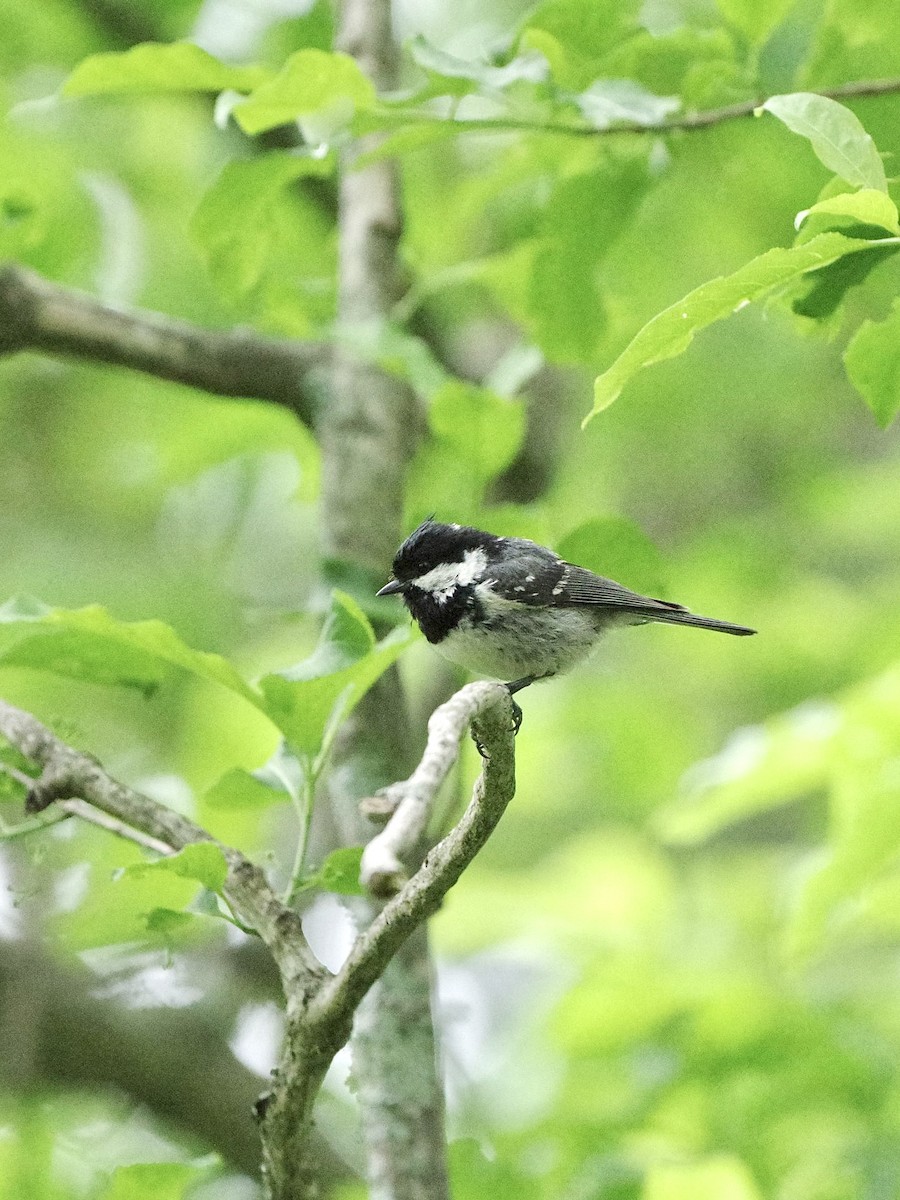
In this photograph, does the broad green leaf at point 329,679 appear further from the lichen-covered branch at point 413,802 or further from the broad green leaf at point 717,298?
the broad green leaf at point 717,298

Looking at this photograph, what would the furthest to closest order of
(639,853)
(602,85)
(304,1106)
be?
(639,853), (602,85), (304,1106)

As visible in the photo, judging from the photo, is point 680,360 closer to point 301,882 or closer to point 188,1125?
point 188,1125

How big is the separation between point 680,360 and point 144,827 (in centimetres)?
481

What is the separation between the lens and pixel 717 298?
1701 mm

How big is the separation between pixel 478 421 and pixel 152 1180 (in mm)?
1656

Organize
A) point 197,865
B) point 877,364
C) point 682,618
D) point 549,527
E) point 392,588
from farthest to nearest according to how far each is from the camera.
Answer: point 682,618, point 392,588, point 549,527, point 877,364, point 197,865

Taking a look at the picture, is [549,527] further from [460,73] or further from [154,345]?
[154,345]

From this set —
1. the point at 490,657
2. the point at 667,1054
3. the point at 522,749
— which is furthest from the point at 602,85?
the point at 522,749

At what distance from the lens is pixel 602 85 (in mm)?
2703

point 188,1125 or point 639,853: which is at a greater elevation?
point 639,853

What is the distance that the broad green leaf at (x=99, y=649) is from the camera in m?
2.14

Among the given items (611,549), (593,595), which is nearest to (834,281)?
(611,549)

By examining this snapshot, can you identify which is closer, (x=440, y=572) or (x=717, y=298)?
(x=717, y=298)

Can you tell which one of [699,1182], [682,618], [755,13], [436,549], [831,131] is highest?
[755,13]
